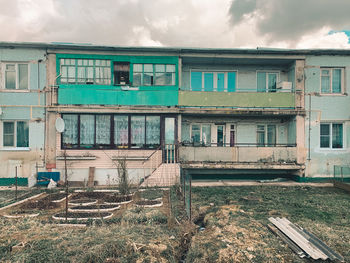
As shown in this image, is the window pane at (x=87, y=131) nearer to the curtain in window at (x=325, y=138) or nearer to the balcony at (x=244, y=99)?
the balcony at (x=244, y=99)

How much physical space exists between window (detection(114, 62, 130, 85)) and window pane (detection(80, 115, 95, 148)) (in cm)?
301

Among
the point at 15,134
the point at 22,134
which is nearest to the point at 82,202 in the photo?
the point at 22,134

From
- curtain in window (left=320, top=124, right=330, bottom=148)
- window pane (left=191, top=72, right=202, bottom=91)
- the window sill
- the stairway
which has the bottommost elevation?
the stairway

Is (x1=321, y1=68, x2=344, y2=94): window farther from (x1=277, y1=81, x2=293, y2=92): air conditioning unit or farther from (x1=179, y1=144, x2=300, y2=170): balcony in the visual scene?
(x1=179, y1=144, x2=300, y2=170): balcony

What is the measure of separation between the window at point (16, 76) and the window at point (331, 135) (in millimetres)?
20604

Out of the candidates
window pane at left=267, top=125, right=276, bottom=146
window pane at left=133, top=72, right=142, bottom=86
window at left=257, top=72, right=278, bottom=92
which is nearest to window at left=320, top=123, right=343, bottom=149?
window pane at left=267, top=125, right=276, bottom=146

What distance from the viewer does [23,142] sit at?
15.1 metres

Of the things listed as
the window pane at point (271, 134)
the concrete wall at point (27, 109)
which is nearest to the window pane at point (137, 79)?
the concrete wall at point (27, 109)

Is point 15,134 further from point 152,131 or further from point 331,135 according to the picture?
point 331,135

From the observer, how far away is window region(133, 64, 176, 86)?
15570 mm

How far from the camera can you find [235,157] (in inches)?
594

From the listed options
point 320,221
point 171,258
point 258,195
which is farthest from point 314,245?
point 258,195

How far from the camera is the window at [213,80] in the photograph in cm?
1725

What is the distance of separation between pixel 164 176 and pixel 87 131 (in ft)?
20.0
